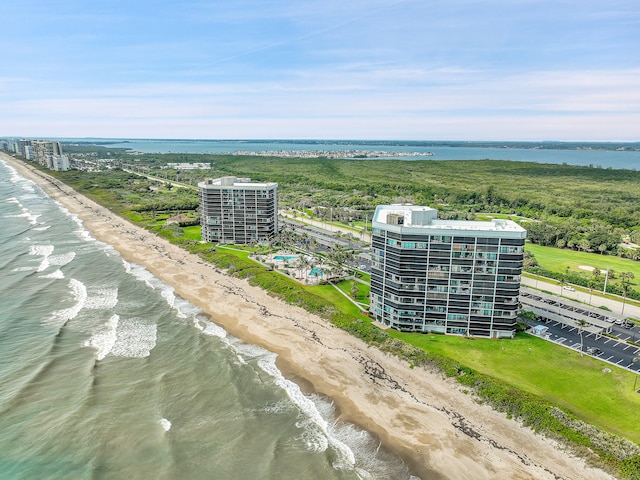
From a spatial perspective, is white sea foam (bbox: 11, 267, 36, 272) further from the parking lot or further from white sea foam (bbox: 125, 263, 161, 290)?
the parking lot

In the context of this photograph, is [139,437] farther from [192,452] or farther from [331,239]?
[331,239]

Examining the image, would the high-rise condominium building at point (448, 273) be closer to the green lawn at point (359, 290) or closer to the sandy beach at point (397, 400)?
the sandy beach at point (397, 400)

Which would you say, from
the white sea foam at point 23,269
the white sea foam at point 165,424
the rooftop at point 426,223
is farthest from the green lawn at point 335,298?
the white sea foam at point 23,269

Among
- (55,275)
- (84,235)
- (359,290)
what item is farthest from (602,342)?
(84,235)

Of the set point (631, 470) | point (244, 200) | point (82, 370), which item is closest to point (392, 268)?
point (631, 470)

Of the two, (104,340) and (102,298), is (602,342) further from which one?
(102,298)

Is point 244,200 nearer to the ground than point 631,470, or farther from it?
farther from it

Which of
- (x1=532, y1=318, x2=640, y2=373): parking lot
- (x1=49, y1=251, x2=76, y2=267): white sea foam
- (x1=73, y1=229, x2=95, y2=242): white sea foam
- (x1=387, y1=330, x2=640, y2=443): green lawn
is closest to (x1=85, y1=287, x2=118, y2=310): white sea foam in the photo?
(x1=49, y1=251, x2=76, y2=267): white sea foam
